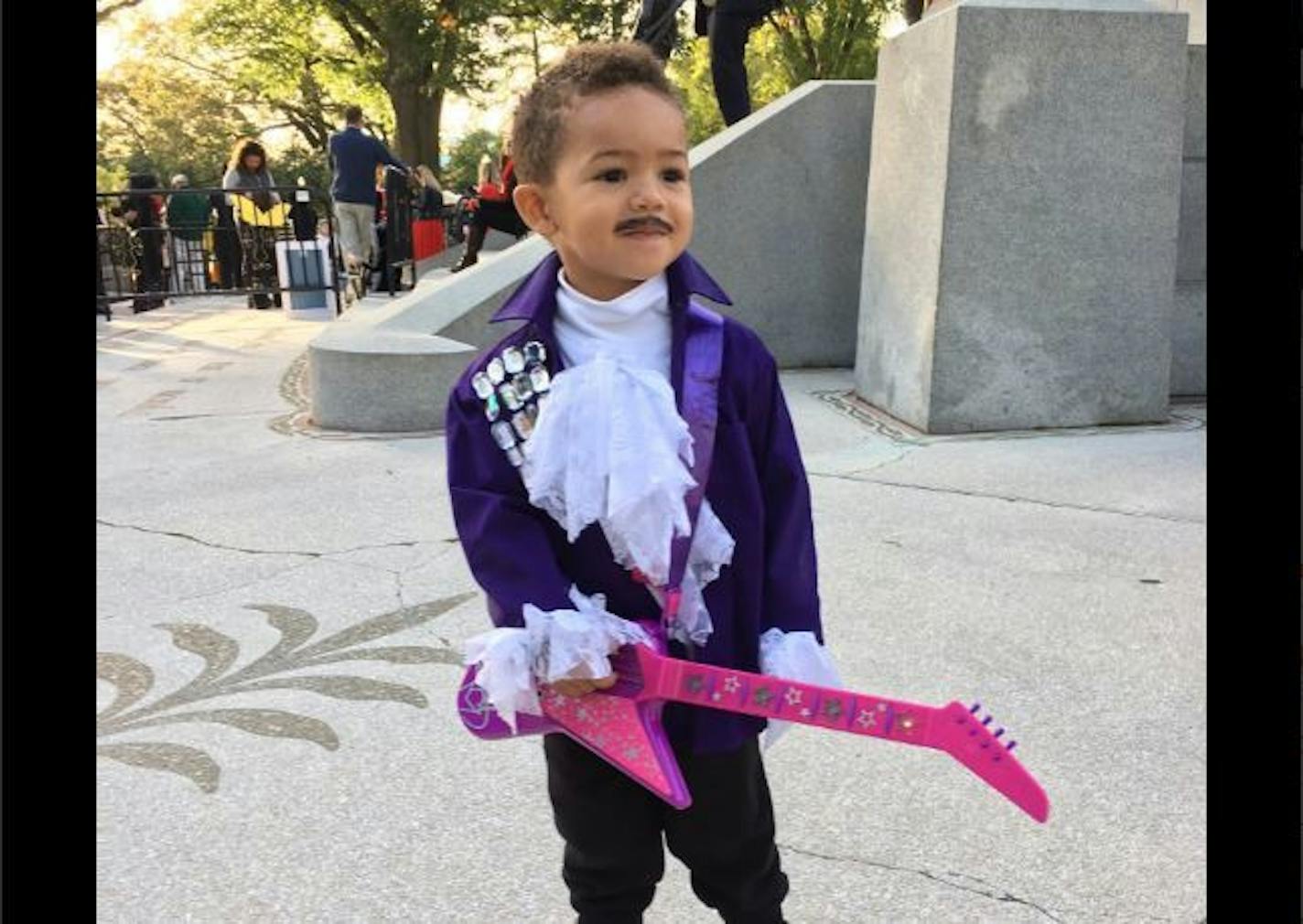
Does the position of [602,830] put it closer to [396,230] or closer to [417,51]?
[396,230]

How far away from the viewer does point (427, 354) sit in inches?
218

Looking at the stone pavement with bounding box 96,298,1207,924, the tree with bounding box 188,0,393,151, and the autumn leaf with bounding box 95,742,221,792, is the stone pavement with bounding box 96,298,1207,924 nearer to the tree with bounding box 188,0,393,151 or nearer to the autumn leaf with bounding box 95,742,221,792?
the autumn leaf with bounding box 95,742,221,792

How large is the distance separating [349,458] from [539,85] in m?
3.85

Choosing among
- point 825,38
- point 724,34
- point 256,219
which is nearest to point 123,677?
point 724,34

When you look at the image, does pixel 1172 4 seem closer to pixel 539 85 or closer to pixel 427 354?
pixel 427 354

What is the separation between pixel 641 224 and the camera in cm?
146

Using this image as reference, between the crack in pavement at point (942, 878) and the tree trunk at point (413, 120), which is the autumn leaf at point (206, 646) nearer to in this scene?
the crack in pavement at point (942, 878)

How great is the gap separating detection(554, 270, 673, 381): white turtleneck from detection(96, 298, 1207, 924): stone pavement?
106cm

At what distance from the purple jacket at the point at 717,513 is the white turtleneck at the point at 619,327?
19 mm

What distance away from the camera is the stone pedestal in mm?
5070

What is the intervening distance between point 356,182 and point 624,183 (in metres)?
10.2

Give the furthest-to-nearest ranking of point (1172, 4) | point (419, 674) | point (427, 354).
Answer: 1. point (1172, 4)
2. point (427, 354)
3. point (419, 674)
